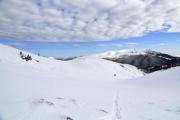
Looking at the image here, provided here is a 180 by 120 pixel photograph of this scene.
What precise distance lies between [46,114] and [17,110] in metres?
1.10

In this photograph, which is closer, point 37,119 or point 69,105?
point 37,119

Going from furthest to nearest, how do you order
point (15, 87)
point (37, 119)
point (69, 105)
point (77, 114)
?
point (15, 87), point (69, 105), point (77, 114), point (37, 119)

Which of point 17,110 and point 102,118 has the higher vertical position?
point 17,110

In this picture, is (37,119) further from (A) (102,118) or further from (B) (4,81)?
(B) (4,81)

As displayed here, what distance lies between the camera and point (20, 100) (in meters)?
9.26

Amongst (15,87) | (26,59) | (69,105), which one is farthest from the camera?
(26,59)

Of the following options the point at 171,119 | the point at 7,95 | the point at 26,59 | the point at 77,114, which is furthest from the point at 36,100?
the point at 26,59

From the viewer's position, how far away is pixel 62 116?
834 centimetres

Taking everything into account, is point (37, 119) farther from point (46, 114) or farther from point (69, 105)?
point (69, 105)

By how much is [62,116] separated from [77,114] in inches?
38.8

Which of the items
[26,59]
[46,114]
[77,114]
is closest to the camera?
[46,114]

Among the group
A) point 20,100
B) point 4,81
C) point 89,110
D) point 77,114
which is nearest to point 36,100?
point 20,100

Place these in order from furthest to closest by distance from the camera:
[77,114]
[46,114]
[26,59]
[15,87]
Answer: [26,59]
[15,87]
[77,114]
[46,114]

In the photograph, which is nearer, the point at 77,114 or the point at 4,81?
the point at 77,114
